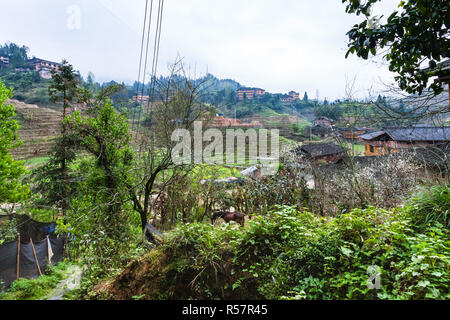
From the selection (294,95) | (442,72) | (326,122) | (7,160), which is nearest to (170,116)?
(442,72)

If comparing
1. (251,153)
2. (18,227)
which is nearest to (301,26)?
(251,153)

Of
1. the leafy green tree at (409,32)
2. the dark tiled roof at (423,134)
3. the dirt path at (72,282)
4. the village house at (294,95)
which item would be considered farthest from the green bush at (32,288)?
the village house at (294,95)

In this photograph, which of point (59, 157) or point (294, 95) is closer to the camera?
point (59, 157)

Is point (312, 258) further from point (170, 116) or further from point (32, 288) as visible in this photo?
point (32, 288)

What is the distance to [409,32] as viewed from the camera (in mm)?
1680

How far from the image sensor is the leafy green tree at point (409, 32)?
5.03ft

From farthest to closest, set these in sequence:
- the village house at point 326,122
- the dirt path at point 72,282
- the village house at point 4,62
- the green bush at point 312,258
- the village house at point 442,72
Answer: the village house at point 4,62 → the village house at point 326,122 → the dirt path at point 72,282 → the village house at point 442,72 → the green bush at point 312,258

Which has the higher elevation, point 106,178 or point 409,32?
point 409,32

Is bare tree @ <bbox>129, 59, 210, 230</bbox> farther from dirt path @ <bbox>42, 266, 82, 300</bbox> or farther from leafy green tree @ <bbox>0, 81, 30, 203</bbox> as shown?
leafy green tree @ <bbox>0, 81, 30, 203</bbox>

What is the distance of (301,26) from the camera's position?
3533 mm

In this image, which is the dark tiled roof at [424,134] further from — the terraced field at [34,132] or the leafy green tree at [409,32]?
the terraced field at [34,132]

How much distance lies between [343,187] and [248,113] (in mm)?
16348

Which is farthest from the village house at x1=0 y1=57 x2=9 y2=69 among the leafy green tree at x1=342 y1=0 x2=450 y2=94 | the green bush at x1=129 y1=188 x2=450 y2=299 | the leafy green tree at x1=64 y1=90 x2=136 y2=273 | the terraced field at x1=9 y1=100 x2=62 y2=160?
the leafy green tree at x1=342 y1=0 x2=450 y2=94

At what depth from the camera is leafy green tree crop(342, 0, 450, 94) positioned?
5.03ft
